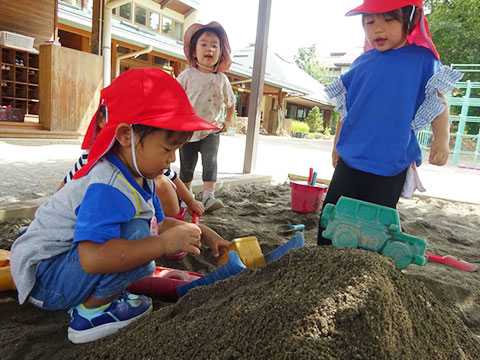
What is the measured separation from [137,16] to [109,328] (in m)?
15.1

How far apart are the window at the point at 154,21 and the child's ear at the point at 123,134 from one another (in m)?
15.0

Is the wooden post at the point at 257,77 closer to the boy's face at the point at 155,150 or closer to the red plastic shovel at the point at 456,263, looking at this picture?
the red plastic shovel at the point at 456,263

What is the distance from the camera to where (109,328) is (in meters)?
1.13

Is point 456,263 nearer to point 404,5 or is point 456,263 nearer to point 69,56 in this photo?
point 404,5

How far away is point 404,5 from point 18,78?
32.6 feet

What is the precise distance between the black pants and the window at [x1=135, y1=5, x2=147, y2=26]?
46.9 ft

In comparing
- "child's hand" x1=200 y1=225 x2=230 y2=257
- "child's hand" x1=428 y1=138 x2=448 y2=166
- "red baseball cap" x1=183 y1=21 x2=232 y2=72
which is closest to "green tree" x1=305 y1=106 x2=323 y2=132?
"red baseball cap" x1=183 y1=21 x2=232 y2=72

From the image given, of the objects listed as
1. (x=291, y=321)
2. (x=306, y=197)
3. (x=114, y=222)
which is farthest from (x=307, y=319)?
(x=306, y=197)

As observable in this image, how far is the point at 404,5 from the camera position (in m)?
1.69

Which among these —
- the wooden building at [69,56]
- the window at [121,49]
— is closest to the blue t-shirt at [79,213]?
the wooden building at [69,56]

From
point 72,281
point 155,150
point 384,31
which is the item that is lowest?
point 72,281

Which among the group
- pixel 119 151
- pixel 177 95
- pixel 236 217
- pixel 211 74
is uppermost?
pixel 211 74

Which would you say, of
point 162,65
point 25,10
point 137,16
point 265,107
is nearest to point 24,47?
point 25,10

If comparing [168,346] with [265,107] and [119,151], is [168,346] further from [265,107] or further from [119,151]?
[265,107]
